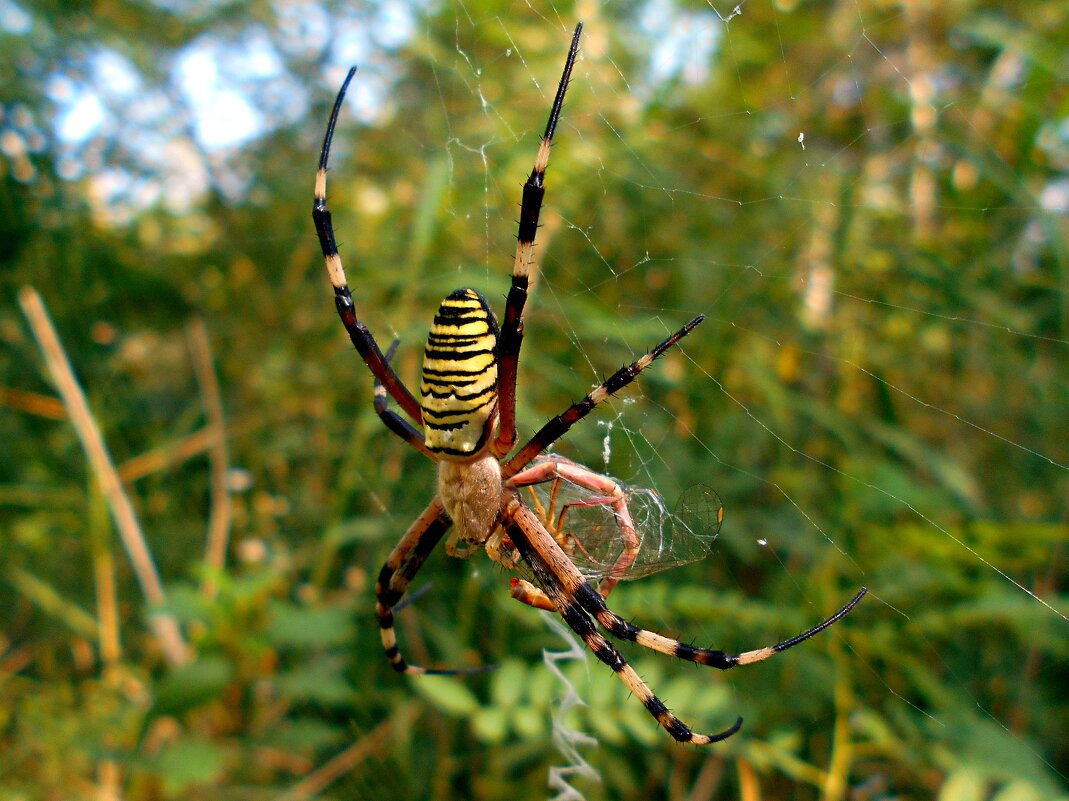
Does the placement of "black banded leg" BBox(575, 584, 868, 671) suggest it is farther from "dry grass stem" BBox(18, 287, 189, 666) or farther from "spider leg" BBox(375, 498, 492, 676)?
"dry grass stem" BBox(18, 287, 189, 666)

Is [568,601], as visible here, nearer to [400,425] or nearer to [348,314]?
[400,425]

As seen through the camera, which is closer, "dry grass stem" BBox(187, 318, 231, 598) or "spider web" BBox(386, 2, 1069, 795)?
"spider web" BBox(386, 2, 1069, 795)

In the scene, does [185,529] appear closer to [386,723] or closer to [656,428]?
[386,723]

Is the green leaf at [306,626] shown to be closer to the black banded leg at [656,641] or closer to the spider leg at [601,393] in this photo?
the black banded leg at [656,641]

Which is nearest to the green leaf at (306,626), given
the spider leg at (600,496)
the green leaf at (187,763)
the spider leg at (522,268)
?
the green leaf at (187,763)

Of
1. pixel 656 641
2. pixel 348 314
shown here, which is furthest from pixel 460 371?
pixel 656 641

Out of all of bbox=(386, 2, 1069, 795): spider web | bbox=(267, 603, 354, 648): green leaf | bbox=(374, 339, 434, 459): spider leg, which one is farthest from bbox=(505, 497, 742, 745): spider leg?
bbox=(267, 603, 354, 648): green leaf

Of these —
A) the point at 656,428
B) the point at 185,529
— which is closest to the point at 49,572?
the point at 185,529
